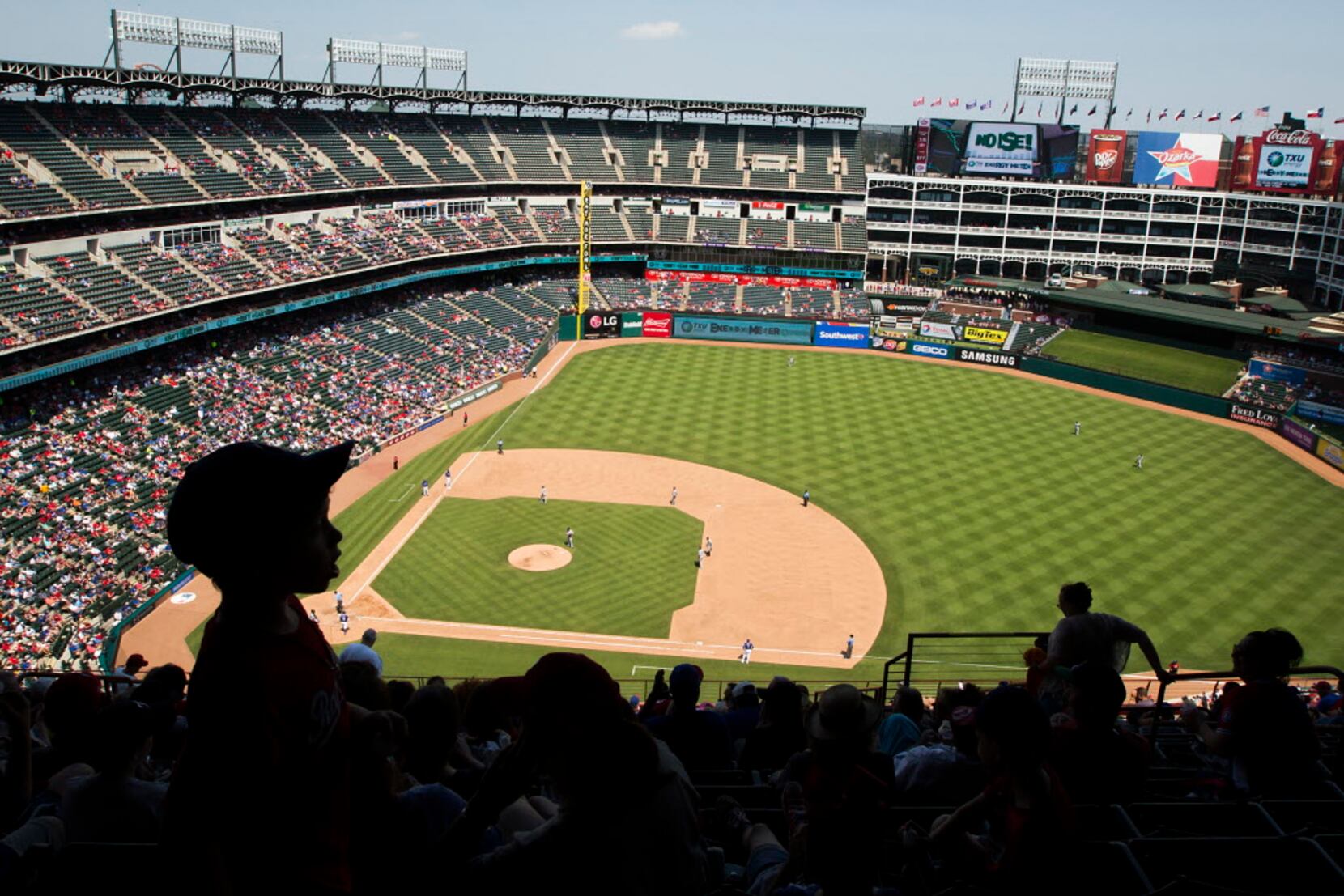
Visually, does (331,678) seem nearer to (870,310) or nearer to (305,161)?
(305,161)

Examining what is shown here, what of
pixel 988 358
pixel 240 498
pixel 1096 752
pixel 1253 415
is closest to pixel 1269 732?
pixel 1096 752

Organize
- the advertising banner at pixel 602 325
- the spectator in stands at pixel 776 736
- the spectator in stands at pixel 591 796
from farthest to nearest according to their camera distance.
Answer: the advertising banner at pixel 602 325
the spectator in stands at pixel 776 736
the spectator in stands at pixel 591 796

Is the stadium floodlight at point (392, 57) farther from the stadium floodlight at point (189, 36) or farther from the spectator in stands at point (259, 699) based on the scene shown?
the spectator in stands at point (259, 699)

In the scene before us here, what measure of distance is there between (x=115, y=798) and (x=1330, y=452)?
57377 mm

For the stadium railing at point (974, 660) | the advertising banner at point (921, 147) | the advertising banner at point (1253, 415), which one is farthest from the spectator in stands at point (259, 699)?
the advertising banner at point (921, 147)

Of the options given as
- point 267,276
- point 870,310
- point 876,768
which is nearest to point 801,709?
point 876,768

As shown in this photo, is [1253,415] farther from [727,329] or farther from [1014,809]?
[1014,809]

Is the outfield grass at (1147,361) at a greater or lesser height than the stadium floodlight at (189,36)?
lesser

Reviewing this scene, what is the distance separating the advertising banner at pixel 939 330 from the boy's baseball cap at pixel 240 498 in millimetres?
72261

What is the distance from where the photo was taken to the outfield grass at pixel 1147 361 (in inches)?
2459

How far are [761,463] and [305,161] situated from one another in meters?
37.6

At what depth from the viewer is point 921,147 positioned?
296 feet

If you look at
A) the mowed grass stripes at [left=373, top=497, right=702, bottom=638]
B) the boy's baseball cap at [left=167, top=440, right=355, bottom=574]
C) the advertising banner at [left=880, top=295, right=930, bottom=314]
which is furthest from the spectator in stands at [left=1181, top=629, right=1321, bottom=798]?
the advertising banner at [left=880, top=295, right=930, bottom=314]

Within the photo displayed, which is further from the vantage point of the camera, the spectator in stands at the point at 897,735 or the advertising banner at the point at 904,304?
the advertising banner at the point at 904,304
